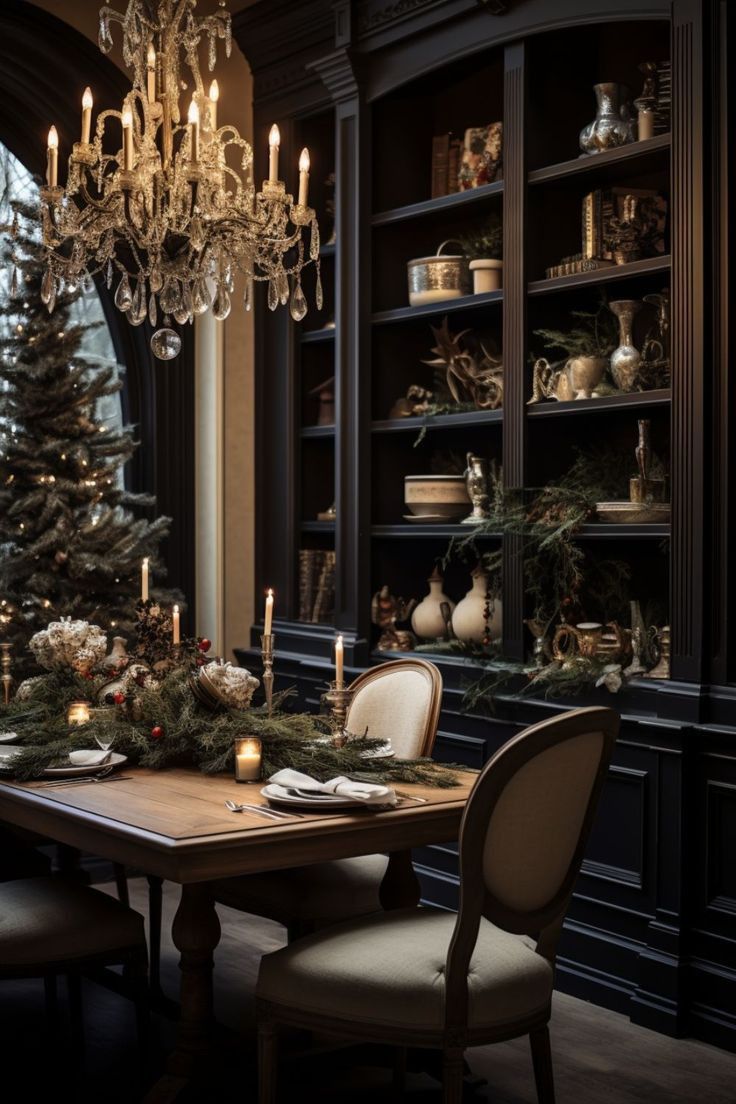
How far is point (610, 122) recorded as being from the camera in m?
3.97

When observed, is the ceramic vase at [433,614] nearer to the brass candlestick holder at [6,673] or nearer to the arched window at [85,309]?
the arched window at [85,309]

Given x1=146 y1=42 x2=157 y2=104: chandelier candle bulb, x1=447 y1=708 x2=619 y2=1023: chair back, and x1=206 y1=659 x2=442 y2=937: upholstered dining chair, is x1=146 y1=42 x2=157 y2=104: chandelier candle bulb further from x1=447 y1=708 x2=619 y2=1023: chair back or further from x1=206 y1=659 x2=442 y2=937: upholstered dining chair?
x1=447 y1=708 x2=619 y2=1023: chair back

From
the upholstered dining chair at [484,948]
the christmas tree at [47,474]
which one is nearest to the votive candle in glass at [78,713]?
the upholstered dining chair at [484,948]

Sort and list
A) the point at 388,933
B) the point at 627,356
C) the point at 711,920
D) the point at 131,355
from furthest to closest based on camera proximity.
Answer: the point at 131,355, the point at 627,356, the point at 711,920, the point at 388,933

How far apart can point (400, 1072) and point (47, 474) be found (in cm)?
253

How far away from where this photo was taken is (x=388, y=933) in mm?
2541

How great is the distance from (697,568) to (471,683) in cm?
99

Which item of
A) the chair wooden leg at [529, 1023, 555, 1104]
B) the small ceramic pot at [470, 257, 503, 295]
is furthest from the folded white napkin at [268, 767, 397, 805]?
the small ceramic pot at [470, 257, 503, 295]

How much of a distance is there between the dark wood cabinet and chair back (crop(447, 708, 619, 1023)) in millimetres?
984

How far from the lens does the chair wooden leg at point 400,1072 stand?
2.82 meters

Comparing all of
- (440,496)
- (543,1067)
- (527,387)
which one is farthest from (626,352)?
(543,1067)

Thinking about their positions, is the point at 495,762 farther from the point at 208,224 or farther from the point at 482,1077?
the point at 208,224

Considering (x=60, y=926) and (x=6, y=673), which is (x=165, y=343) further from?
(x=60, y=926)

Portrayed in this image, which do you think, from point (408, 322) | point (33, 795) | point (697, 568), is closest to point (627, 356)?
point (697, 568)
